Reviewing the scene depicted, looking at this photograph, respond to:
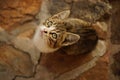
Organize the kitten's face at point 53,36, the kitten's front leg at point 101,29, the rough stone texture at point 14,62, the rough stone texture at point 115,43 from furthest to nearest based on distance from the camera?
the rough stone texture at point 115,43 < the kitten's front leg at point 101,29 < the rough stone texture at point 14,62 < the kitten's face at point 53,36

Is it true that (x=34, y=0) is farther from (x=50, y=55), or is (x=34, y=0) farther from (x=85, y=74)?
(x=85, y=74)

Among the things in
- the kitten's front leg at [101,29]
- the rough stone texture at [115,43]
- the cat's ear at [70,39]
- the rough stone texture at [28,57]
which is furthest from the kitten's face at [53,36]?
the rough stone texture at [115,43]

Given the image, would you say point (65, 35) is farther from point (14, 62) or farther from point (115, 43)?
point (115, 43)

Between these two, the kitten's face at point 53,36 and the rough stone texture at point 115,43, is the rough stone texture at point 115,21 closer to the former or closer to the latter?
the rough stone texture at point 115,43

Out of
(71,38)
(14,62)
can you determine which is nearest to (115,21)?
(71,38)

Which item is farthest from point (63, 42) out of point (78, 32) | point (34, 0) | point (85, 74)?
point (34, 0)

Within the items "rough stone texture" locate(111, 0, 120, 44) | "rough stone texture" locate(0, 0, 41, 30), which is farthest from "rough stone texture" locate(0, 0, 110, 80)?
"rough stone texture" locate(111, 0, 120, 44)
